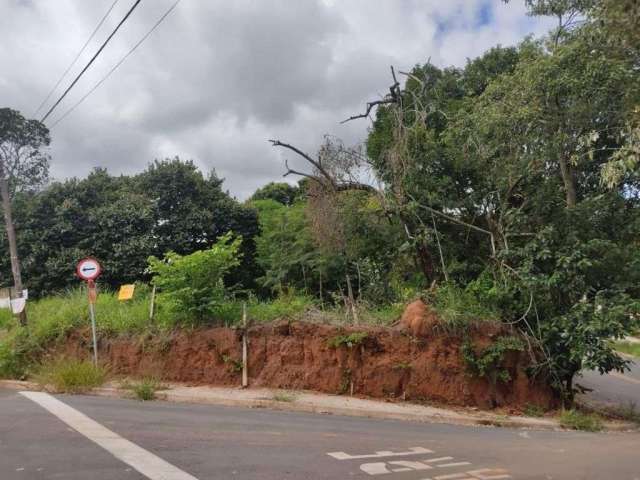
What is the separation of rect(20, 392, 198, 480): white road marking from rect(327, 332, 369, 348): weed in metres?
5.17

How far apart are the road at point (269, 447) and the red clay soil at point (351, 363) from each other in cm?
177

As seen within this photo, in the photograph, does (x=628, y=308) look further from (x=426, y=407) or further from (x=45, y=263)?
(x=45, y=263)

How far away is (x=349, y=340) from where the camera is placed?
1240cm

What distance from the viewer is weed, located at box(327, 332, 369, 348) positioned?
12391 mm

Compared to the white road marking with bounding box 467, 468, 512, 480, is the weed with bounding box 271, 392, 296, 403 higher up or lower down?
higher up

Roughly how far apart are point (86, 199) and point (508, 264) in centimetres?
2124

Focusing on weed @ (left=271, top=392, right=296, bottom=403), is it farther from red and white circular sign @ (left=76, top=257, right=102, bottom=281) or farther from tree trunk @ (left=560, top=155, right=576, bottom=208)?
tree trunk @ (left=560, top=155, right=576, bottom=208)

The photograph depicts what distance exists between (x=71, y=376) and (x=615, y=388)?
16087 millimetres

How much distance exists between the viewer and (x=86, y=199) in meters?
27.9

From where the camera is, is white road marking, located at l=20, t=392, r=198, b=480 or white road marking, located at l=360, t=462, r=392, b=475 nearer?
white road marking, located at l=20, t=392, r=198, b=480

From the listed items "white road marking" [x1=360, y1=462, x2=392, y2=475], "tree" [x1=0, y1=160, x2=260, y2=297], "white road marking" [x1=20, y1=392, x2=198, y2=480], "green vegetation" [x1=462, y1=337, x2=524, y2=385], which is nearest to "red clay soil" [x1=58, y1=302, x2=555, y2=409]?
"green vegetation" [x1=462, y1=337, x2=524, y2=385]

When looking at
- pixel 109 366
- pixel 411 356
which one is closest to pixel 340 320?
pixel 411 356

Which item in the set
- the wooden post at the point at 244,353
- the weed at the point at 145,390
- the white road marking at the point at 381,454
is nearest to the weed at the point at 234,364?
the wooden post at the point at 244,353

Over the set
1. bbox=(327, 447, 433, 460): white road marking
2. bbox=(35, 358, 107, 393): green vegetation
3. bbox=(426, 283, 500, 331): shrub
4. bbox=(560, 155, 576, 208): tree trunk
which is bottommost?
bbox=(327, 447, 433, 460): white road marking
